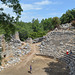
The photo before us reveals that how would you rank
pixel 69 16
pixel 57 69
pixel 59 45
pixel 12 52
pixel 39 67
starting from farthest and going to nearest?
pixel 69 16 → pixel 59 45 → pixel 12 52 → pixel 39 67 → pixel 57 69

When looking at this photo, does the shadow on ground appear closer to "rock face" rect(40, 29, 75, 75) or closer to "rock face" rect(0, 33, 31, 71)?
"rock face" rect(40, 29, 75, 75)

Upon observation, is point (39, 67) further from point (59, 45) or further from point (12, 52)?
point (59, 45)

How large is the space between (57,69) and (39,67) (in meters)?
2.36

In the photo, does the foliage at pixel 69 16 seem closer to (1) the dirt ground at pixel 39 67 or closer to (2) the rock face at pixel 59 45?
(2) the rock face at pixel 59 45

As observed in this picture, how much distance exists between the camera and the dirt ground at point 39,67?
12438mm

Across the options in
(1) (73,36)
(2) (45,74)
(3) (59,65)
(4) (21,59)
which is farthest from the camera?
(1) (73,36)

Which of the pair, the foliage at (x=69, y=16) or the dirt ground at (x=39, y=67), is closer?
the dirt ground at (x=39, y=67)

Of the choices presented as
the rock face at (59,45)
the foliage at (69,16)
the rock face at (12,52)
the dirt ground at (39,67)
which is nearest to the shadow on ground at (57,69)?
the dirt ground at (39,67)

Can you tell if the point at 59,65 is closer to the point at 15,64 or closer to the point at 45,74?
the point at 45,74

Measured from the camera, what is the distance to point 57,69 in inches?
509

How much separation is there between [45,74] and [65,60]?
4.48 meters

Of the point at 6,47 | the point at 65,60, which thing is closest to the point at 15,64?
the point at 6,47

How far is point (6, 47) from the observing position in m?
16.9

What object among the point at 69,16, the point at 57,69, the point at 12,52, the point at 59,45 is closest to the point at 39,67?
the point at 57,69
